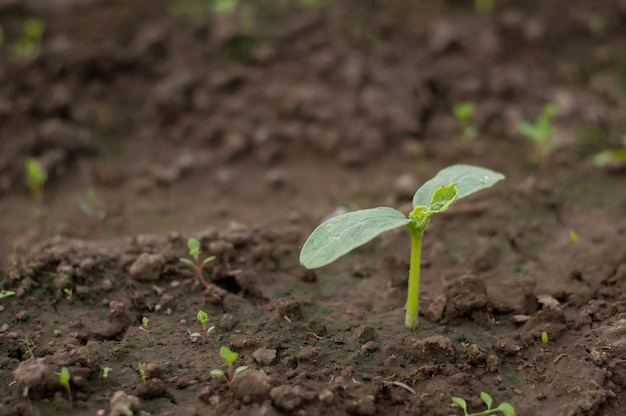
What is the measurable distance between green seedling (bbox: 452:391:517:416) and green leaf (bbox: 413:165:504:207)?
1.98ft

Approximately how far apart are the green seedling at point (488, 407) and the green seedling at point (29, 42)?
9.91 feet

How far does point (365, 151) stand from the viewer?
138 inches

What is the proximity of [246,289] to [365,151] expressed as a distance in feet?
4.20

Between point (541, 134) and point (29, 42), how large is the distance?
2.84 metres

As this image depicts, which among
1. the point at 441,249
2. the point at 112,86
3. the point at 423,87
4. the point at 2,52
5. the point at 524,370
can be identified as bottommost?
the point at 524,370

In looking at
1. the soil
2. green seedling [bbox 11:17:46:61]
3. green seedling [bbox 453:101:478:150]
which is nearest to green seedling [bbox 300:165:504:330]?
the soil

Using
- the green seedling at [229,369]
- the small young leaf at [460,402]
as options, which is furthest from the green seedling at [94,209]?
the small young leaf at [460,402]

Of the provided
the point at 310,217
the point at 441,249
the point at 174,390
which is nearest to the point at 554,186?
the point at 441,249

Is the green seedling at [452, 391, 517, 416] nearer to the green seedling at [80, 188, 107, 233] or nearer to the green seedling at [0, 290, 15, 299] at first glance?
the green seedling at [0, 290, 15, 299]

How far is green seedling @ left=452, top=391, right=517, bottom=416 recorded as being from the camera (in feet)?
6.29

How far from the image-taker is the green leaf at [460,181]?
211 cm

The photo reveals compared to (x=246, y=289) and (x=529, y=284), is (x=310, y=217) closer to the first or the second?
(x=246, y=289)

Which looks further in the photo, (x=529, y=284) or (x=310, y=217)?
(x=310, y=217)

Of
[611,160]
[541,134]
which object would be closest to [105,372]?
[541,134]
